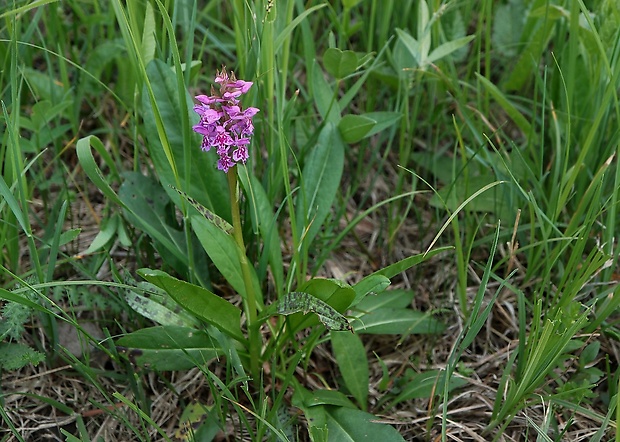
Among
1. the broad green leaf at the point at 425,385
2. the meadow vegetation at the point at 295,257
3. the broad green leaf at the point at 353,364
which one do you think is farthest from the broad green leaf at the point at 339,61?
the broad green leaf at the point at 425,385

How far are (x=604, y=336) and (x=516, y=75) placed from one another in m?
0.94

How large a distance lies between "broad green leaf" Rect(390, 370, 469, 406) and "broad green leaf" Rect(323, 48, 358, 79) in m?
0.87

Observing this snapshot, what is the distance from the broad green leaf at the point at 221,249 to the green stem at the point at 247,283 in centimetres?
5

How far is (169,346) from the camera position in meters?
1.72

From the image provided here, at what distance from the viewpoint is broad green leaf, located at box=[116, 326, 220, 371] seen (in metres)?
1.66

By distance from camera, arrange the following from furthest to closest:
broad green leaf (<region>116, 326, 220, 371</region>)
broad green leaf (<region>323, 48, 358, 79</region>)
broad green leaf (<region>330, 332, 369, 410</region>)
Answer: broad green leaf (<region>323, 48, 358, 79</region>) → broad green leaf (<region>330, 332, 369, 410</region>) → broad green leaf (<region>116, 326, 220, 371</region>)

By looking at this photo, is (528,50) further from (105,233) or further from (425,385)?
(105,233)

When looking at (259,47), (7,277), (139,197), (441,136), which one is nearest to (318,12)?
(441,136)

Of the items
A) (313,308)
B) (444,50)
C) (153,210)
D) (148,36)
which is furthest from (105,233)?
(444,50)

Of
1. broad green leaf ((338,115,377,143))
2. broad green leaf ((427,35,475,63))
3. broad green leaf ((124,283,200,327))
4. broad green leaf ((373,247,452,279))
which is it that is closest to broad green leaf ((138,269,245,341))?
broad green leaf ((124,283,200,327))

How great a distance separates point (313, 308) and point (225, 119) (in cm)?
45

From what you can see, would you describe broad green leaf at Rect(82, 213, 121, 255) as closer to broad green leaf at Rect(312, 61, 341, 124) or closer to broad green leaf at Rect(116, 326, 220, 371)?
broad green leaf at Rect(116, 326, 220, 371)

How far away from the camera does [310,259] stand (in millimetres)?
2180

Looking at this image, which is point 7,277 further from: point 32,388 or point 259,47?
point 259,47
